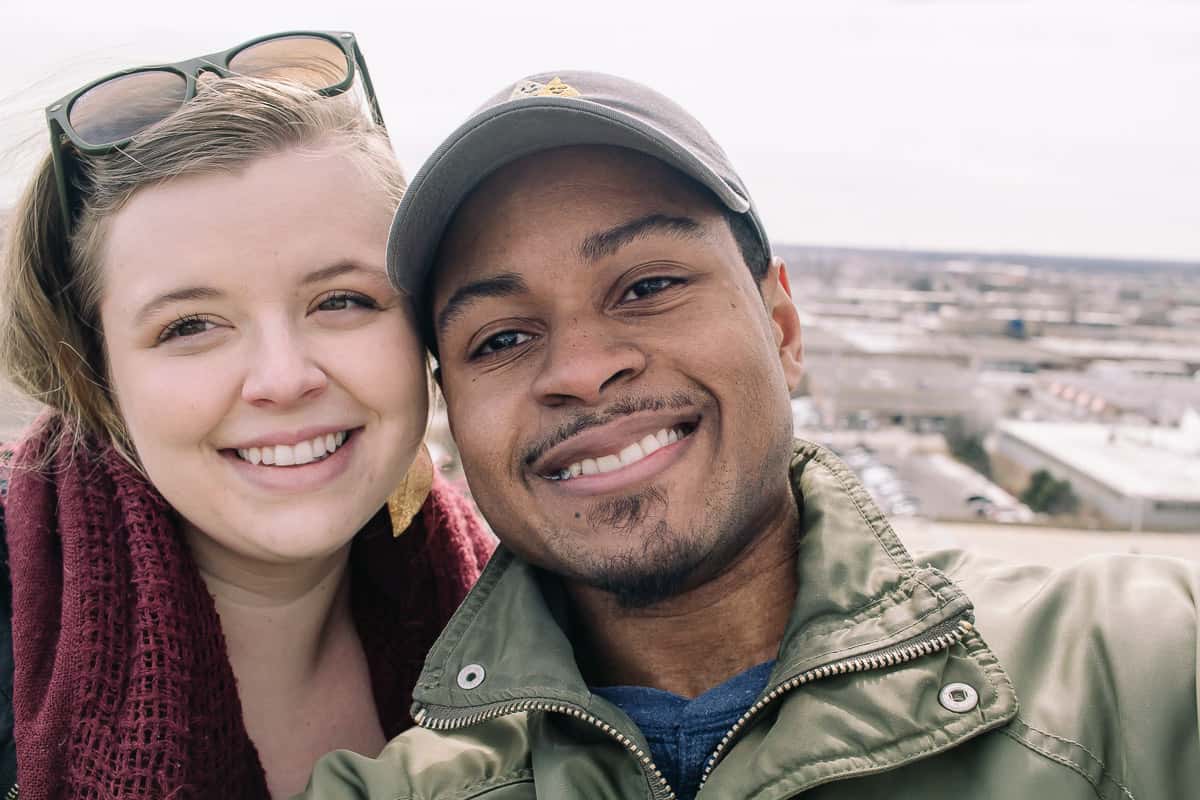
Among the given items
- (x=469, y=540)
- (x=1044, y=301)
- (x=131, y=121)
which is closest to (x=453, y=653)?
(x=469, y=540)

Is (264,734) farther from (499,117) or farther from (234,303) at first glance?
(499,117)

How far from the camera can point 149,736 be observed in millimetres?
2078

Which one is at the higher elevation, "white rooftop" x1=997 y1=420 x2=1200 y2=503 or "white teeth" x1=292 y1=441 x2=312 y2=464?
"white teeth" x1=292 y1=441 x2=312 y2=464

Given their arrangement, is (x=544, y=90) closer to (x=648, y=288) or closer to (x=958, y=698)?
(x=648, y=288)

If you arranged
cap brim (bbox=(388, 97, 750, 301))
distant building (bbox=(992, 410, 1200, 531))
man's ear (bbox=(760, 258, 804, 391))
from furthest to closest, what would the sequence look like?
distant building (bbox=(992, 410, 1200, 531))
man's ear (bbox=(760, 258, 804, 391))
cap brim (bbox=(388, 97, 750, 301))

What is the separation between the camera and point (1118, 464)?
5166 cm

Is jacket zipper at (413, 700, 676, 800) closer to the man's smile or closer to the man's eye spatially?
the man's smile

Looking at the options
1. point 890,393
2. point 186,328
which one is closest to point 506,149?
point 186,328

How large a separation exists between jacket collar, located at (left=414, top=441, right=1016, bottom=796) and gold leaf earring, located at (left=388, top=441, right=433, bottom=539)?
625 mm

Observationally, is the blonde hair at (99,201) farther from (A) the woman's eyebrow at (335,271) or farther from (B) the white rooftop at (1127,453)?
(B) the white rooftop at (1127,453)

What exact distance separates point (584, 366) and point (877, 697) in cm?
84

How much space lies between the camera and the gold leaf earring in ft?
9.39

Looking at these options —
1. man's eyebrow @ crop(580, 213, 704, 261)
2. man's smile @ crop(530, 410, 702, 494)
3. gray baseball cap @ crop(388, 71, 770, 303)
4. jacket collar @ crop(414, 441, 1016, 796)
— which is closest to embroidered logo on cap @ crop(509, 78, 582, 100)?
gray baseball cap @ crop(388, 71, 770, 303)

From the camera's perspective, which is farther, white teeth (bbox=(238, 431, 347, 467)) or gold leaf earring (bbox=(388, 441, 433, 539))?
gold leaf earring (bbox=(388, 441, 433, 539))
